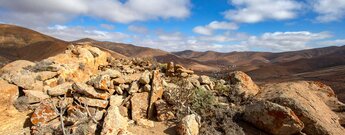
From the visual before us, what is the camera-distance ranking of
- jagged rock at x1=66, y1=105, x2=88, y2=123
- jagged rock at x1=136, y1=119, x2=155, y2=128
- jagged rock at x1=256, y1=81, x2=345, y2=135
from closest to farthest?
jagged rock at x1=256, y1=81, x2=345, y2=135 < jagged rock at x1=66, y1=105, x2=88, y2=123 < jagged rock at x1=136, y1=119, x2=155, y2=128

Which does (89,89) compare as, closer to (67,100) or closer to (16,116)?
(67,100)

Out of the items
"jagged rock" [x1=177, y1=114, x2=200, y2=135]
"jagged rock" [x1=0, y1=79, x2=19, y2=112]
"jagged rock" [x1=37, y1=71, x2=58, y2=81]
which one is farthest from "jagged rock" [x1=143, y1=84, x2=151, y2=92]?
"jagged rock" [x1=0, y1=79, x2=19, y2=112]

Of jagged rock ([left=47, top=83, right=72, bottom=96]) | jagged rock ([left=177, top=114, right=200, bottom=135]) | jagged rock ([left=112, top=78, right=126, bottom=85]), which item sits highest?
jagged rock ([left=112, top=78, right=126, bottom=85])

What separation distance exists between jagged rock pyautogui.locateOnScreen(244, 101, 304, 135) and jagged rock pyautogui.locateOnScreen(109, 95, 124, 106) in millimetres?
3007

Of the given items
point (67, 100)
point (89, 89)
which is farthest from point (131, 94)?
point (67, 100)

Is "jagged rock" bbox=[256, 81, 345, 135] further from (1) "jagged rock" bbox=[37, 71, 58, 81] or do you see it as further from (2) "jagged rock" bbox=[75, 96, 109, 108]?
(1) "jagged rock" bbox=[37, 71, 58, 81]

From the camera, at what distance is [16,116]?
633 centimetres

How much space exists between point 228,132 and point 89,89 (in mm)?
3398

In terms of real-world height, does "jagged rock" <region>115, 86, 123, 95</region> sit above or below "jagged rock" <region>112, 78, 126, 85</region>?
below

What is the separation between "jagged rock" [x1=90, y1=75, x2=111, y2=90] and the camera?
21.8ft

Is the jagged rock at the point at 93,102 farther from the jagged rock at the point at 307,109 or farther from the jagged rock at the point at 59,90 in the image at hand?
the jagged rock at the point at 307,109

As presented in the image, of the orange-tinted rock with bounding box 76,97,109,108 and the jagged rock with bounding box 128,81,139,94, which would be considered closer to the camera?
the orange-tinted rock with bounding box 76,97,109,108

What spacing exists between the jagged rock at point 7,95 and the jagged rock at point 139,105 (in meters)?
2.88

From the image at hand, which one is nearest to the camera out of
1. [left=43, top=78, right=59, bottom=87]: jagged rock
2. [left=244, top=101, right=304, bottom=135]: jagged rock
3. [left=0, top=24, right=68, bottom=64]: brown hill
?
[left=244, top=101, right=304, bottom=135]: jagged rock
